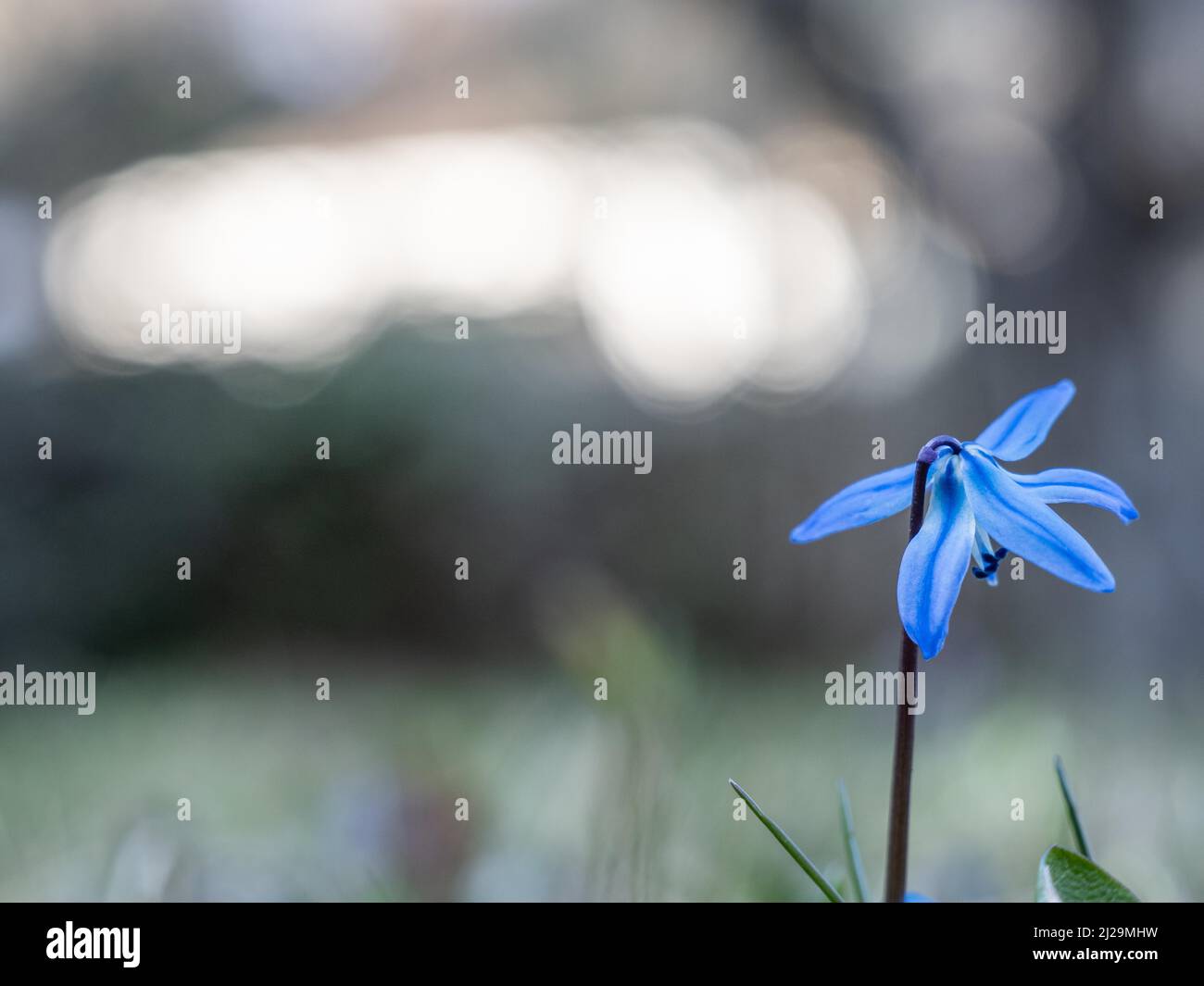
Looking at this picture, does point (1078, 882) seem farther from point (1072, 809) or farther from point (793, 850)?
point (793, 850)

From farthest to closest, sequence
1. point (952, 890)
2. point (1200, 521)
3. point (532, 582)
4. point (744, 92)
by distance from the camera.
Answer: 1. point (532, 582)
2. point (744, 92)
3. point (1200, 521)
4. point (952, 890)

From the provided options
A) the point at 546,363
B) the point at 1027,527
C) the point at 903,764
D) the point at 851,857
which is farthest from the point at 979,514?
the point at 546,363

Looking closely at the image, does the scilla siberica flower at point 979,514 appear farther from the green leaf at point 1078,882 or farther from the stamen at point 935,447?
the green leaf at point 1078,882

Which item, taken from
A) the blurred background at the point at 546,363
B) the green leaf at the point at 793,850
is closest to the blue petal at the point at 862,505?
the green leaf at the point at 793,850

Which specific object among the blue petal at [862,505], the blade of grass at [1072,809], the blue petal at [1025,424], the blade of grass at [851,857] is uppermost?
the blue petal at [1025,424]

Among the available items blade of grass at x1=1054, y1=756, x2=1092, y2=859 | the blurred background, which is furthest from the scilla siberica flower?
the blurred background

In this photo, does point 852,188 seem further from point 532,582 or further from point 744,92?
point 532,582

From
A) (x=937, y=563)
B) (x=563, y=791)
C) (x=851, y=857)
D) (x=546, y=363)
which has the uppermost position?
(x=546, y=363)
